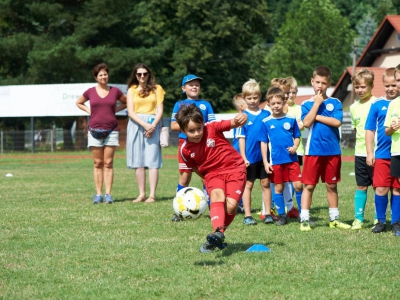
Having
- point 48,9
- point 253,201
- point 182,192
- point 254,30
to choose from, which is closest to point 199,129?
point 182,192

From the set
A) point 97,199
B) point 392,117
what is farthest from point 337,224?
point 97,199

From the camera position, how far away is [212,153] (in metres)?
7.02

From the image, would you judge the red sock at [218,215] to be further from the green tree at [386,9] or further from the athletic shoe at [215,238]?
the green tree at [386,9]

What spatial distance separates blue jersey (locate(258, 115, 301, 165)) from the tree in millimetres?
76869

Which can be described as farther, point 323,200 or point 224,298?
point 323,200

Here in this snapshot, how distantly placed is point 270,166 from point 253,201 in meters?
3.11

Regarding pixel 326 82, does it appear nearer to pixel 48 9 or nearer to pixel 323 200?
pixel 323 200

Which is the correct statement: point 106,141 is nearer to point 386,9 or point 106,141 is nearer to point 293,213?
point 293,213

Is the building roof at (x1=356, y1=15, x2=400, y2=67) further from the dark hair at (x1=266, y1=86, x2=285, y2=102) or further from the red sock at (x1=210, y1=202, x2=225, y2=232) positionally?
the red sock at (x1=210, y1=202, x2=225, y2=232)

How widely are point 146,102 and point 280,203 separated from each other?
3433 millimetres

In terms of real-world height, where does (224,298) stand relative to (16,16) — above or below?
below

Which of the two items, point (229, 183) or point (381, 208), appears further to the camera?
point (381, 208)

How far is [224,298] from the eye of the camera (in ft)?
16.7

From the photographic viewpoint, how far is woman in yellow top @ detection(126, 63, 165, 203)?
38.3 feet
